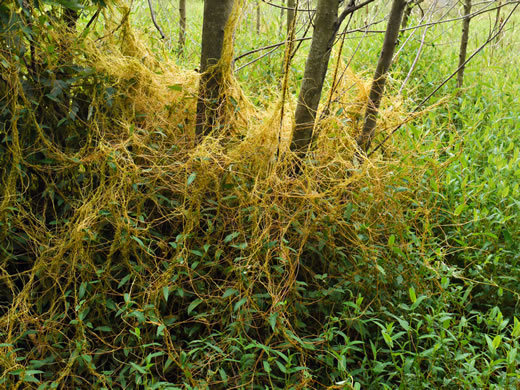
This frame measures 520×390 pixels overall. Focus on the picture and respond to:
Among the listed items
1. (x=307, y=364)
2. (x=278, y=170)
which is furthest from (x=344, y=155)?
(x=307, y=364)

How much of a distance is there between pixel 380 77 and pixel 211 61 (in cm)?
93

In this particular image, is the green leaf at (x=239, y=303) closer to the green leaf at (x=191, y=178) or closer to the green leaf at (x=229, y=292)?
the green leaf at (x=229, y=292)

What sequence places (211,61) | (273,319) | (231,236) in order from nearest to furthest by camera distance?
(273,319) → (231,236) → (211,61)

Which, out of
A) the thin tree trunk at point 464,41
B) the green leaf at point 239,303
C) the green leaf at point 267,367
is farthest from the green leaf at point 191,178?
the thin tree trunk at point 464,41

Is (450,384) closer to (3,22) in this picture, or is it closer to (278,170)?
(278,170)

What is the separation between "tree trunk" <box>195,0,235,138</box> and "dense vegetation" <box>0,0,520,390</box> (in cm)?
7

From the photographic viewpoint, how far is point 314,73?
2553 millimetres

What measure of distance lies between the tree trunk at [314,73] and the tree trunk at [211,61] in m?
0.46

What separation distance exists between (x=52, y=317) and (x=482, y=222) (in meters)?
2.27

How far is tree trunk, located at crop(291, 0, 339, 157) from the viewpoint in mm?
2439

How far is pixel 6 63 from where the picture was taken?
235 cm

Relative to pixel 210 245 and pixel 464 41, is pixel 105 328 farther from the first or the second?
pixel 464 41

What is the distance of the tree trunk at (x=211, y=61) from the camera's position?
264cm

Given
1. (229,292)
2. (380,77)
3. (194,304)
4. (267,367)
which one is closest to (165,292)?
(194,304)
